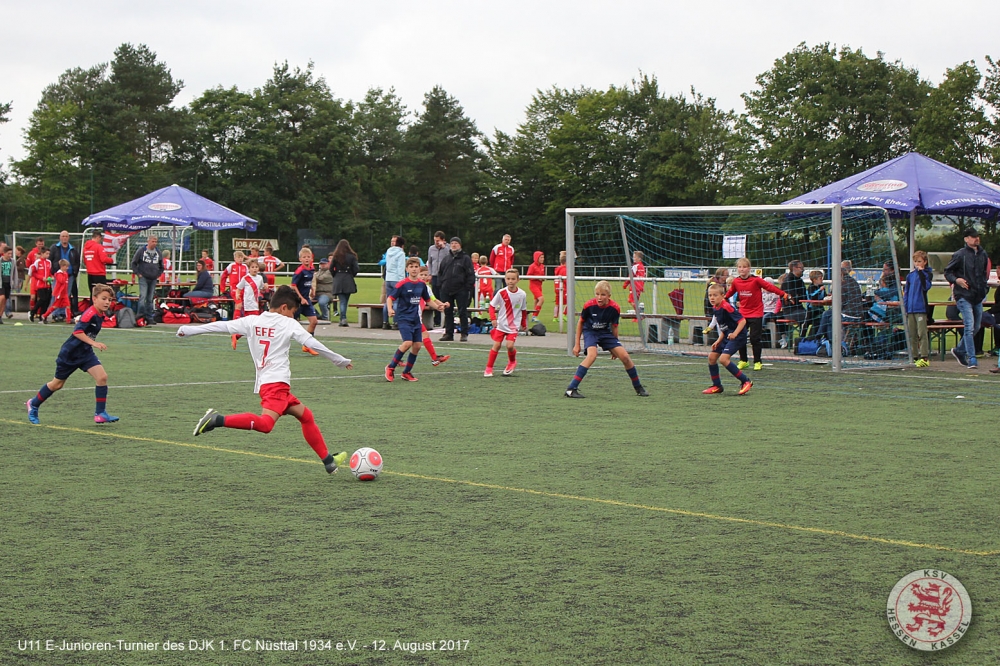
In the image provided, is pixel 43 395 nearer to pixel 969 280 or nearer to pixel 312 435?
pixel 312 435

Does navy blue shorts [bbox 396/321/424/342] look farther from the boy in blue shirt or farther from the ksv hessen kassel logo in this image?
the ksv hessen kassel logo

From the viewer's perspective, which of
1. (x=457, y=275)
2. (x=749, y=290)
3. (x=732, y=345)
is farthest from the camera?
(x=457, y=275)

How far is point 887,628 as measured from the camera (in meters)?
4.93

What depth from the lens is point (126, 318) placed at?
83.5ft

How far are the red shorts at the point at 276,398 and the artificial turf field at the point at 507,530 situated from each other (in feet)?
1.74

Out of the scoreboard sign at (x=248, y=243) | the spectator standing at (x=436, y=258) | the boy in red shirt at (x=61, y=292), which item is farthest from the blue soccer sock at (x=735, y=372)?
the scoreboard sign at (x=248, y=243)

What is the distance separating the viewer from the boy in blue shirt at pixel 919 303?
56.1 feet

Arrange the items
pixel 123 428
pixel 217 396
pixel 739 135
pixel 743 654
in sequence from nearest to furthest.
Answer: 1. pixel 743 654
2. pixel 123 428
3. pixel 217 396
4. pixel 739 135

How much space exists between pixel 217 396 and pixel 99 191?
63.9 meters

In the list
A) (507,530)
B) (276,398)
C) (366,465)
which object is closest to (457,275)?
(276,398)

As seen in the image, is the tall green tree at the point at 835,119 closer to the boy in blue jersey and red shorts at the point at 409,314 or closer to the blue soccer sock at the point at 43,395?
the boy in blue jersey and red shorts at the point at 409,314

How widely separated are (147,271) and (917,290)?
53.7 feet

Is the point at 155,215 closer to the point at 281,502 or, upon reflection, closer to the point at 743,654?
the point at 281,502

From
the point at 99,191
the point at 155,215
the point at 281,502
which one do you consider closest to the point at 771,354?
the point at 281,502
